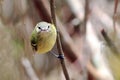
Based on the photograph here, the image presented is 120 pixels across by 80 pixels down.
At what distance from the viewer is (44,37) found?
449 mm

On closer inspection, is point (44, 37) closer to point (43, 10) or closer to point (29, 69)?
point (43, 10)

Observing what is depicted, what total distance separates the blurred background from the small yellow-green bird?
207 millimetres

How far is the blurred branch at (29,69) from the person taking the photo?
816mm

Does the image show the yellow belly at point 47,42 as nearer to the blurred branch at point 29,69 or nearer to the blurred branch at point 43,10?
the blurred branch at point 43,10

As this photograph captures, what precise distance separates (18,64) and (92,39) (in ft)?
0.80

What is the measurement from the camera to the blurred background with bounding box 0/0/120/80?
0.70 metres

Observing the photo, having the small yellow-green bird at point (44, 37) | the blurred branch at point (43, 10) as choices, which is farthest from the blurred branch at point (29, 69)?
the small yellow-green bird at point (44, 37)

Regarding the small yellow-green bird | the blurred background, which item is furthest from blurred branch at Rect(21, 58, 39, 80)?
the small yellow-green bird

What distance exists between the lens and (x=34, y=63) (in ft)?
3.03

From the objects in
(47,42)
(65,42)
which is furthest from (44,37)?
(65,42)

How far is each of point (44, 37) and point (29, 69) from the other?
405mm

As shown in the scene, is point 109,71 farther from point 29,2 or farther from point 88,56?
point 29,2

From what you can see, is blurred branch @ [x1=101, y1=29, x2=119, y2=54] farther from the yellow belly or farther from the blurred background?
the yellow belly

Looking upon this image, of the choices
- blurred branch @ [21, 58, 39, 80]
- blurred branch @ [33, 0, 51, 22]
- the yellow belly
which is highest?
blurred branch @ [33, 0, 51, 22]
